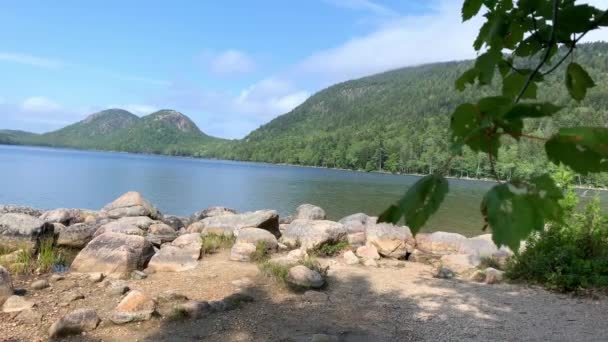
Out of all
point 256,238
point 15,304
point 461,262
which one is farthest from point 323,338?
point 461,262

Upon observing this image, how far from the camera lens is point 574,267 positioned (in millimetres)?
8820

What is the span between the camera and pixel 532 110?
86 cm

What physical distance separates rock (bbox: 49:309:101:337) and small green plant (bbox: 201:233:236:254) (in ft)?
17.6

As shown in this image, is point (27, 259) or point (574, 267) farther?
point (27, 259)

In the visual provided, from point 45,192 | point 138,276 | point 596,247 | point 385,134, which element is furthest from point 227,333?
point 385,134

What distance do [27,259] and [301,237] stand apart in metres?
7.18

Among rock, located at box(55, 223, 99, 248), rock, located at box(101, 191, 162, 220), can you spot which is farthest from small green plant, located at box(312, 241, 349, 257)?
rock, located at box(101, 191, 162, 220)

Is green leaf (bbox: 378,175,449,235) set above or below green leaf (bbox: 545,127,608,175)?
below

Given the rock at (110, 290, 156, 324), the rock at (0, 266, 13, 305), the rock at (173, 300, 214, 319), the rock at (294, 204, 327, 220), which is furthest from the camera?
the rock at (294, 204, 327, 220)

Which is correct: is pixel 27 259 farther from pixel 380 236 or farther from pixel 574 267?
pixel 574 267

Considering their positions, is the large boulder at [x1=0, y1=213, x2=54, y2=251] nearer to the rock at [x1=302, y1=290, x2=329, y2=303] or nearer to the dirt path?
the dirt path

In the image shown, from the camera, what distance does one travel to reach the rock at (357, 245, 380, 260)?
495 inches

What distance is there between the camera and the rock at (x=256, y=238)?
12.7m

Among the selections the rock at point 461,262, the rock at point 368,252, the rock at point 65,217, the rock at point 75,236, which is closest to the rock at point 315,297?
the rock at point 368,252
